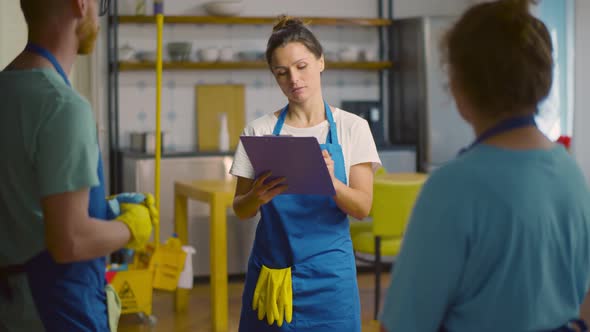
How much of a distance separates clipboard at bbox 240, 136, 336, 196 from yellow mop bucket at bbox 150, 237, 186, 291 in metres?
2.25

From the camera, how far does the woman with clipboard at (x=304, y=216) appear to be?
2.22 m

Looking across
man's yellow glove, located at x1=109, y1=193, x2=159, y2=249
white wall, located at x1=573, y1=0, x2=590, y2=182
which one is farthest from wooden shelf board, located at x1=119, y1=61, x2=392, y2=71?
man's yellow glove, located at x1=109, y1=193, x2=159, y2=249

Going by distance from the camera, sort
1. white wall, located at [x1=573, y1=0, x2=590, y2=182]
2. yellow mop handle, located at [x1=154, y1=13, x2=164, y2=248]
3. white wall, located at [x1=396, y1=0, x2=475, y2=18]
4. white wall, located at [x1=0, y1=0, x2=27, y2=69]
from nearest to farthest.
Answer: white wall, located at [x1=0, y1=0, x2=27, y2=69], yellow mop handle, located at [x1=154, y1=13, x2=164, y2=248], white wall, located at [x1=573, y1=0, x2=590, y2=182], white wall, located at [x1=396, y1=0, x2=475, y2=18]

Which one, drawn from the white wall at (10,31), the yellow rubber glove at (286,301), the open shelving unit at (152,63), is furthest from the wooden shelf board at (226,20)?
the yellow rubber glove at (286,301)

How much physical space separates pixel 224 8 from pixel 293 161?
13.2 ft

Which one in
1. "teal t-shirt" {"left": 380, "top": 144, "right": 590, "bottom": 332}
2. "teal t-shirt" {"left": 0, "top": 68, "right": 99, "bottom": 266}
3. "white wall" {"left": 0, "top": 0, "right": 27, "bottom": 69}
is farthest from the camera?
"white wall" {"left": 0, "top": 0, "right": 27, "bottom": 69}

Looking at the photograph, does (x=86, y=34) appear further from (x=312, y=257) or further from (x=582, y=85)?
(x=582, y=85)

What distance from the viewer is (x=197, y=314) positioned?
4.72 meters

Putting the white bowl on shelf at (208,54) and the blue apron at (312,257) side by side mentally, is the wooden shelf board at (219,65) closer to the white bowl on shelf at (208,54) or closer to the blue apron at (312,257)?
the white bowl on shelf at (208,54)

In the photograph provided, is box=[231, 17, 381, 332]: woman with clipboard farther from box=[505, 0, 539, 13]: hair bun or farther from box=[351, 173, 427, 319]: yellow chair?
box=[351, 173, 427, 319]: yellow chair

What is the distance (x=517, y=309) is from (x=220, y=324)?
3229 mm

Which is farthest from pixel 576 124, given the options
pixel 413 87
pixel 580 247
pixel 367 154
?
pixel 580 247

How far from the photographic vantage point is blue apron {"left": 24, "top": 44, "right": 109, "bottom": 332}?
146 cm

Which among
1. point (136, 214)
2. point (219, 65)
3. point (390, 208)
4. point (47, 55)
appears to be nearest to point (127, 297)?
point (390, 208)
